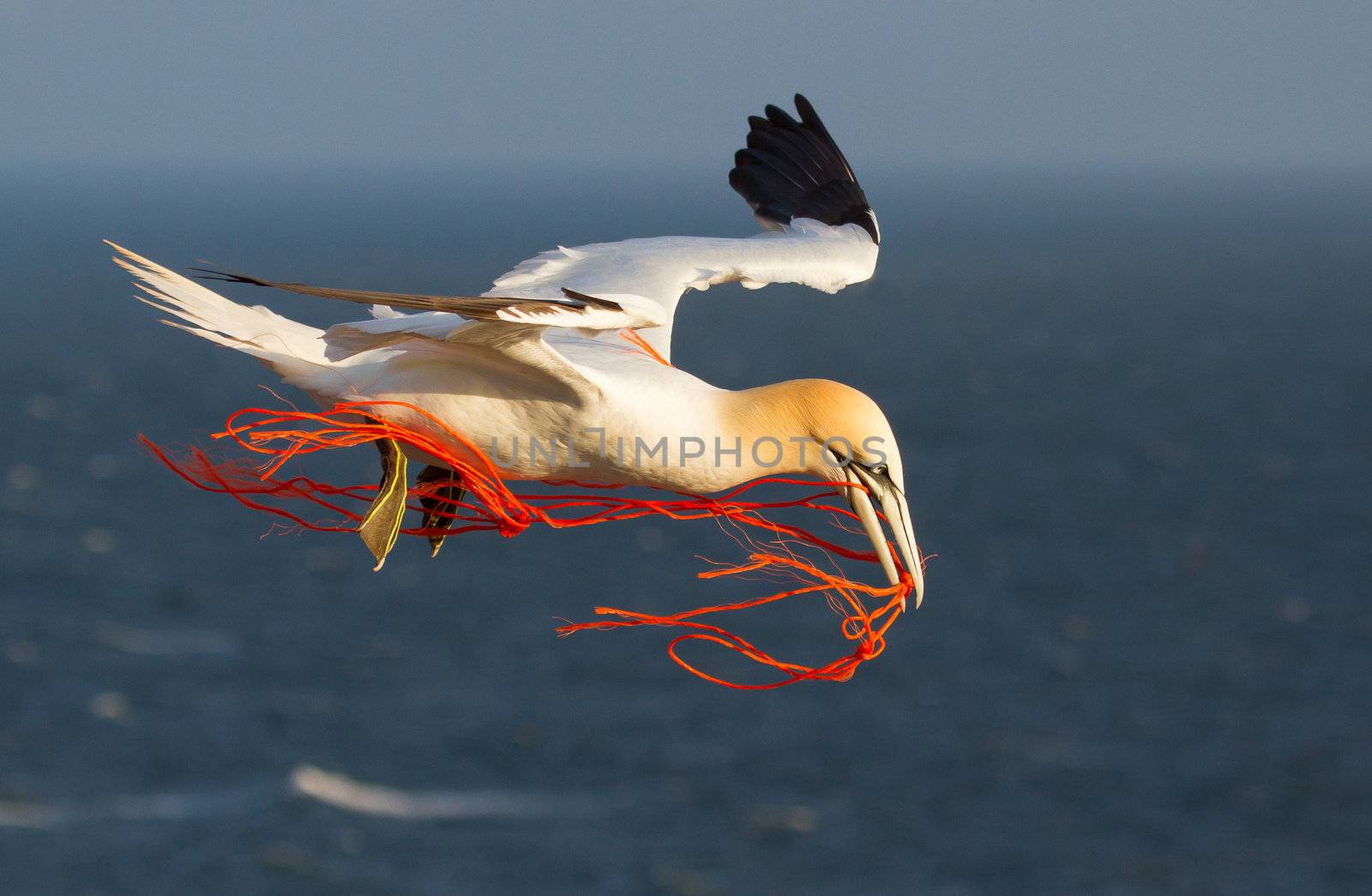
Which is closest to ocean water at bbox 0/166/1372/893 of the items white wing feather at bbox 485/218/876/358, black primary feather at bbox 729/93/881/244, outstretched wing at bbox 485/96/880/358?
black primary feather at bbox 729/93/881/244

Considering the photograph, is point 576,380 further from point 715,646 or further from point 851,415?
point 715,646

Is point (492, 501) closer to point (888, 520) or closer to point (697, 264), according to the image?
point (888, 520)

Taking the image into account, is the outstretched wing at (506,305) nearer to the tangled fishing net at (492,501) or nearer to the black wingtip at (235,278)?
the black wingtip at (235,278)

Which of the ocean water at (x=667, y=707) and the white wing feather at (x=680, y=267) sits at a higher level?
the white wing feather at (x=680, y=267)

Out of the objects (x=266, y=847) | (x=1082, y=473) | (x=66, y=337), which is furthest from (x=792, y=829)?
(x=66, y=337)

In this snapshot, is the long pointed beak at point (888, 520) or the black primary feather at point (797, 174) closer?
the long pointed beak at point (888, 520)

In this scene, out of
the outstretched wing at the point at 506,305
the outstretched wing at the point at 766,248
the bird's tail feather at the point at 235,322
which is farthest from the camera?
the outstretched wing at the point at 766,248

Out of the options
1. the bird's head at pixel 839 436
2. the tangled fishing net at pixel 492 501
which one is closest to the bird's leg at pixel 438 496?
Answer: the tangled fishing net at pixel 492 501

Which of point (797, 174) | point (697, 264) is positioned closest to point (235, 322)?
point (697, 264)

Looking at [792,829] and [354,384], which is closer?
[354,384]
